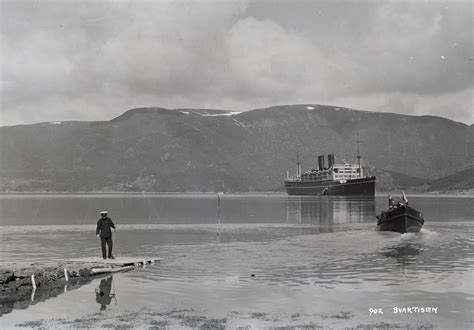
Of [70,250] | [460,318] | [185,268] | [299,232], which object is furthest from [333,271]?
[299,232]

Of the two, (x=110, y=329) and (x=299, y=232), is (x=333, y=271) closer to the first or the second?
(x=110, y=329)

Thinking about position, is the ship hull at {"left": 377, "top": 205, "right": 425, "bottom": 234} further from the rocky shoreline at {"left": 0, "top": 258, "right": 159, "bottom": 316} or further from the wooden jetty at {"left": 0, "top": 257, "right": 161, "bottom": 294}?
the rocky shoreline at {"left": 0, "top": 258, "right": 159, "bottom": 316}

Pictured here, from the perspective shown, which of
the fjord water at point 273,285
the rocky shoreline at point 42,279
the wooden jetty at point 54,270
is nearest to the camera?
the fjord water at point 273,285

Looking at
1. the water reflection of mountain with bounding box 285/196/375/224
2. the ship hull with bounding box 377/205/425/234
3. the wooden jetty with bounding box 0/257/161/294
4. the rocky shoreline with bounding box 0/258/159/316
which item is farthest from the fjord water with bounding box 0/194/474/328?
the water reflection of mountain with bounding box 285/196/375/224

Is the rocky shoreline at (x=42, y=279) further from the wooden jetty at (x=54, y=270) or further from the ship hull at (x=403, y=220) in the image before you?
the ship hull at (x=403, y=220)

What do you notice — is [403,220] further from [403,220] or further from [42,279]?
[42,279]

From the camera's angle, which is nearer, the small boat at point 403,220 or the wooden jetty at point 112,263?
the wooden jetty at point 112,263

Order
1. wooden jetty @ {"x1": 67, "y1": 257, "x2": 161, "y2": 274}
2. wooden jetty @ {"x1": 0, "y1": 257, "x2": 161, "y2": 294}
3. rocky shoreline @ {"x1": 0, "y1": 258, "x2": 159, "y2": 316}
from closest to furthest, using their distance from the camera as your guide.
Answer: rocky shoreline @ {"x1": 0, "y1": 258, "x2": 159, "y2": 316}, wooden jetty @ {"x1": 0, "y1": 257, "x2": 161, "y2": 294}, wooden jetty @ {"x1": 67, "y1": 257, "x2": 161, "y2": 274}

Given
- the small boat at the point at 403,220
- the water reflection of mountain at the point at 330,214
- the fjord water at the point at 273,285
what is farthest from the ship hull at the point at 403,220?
the water reflection of mountain at the point at 330,214

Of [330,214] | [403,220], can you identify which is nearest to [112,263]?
[403,220]
